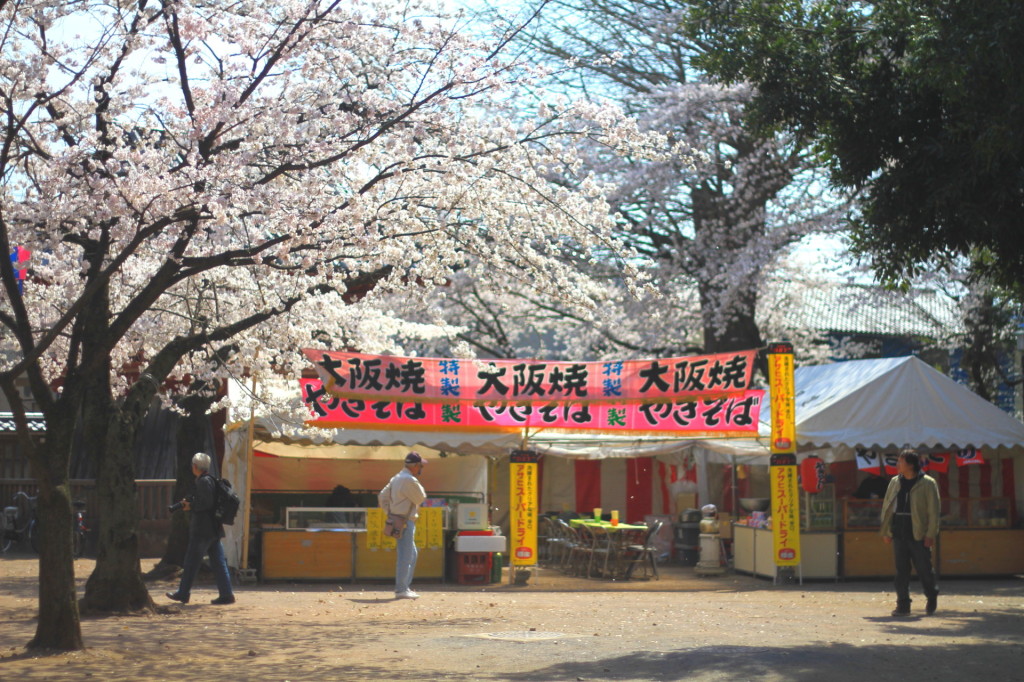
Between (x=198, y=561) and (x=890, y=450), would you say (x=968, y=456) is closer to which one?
(x=890, y=450)

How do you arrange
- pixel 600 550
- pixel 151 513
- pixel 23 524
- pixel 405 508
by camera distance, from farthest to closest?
pixel 23 524 → pixel 151 513 → pixel 600 550 → pixel 405 508

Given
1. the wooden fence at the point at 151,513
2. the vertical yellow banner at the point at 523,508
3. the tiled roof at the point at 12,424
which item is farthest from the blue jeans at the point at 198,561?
the tiled roof at the point at 12,424

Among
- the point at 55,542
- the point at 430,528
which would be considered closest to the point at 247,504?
the point at 430,528

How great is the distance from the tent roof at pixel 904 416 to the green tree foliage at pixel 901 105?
566cm

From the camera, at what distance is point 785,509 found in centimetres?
1513

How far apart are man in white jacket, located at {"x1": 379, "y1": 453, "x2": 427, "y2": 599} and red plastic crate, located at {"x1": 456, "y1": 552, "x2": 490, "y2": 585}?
199 cm

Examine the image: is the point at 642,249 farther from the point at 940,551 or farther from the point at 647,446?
the point at 940,551

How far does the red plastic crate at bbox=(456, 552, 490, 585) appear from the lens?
1587cm

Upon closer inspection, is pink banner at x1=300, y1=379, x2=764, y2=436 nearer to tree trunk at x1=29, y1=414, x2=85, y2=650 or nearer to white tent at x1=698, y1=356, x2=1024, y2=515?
white tent at x1=698, y1=356, x2=1024, y2=515

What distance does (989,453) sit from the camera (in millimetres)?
16922

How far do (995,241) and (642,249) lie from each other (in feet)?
49.6

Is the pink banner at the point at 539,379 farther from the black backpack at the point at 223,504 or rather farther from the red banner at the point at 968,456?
the red banner at the point at 968,456

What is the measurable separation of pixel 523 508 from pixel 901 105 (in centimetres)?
771

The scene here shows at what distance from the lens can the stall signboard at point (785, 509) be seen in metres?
15.1
